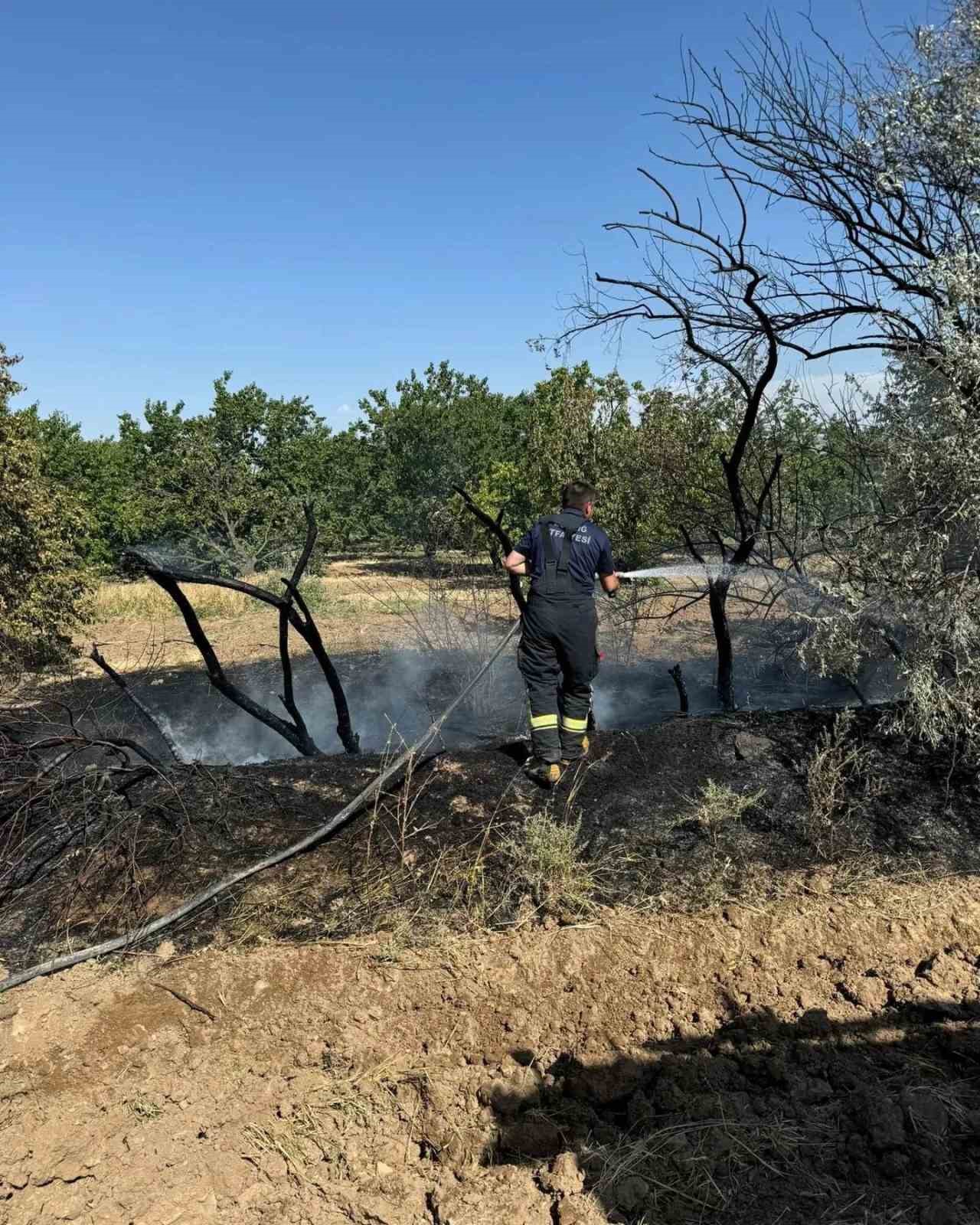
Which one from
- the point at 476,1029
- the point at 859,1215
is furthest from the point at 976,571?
the point at 476,1029

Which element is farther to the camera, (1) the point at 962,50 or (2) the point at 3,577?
(2) the point at 3,577

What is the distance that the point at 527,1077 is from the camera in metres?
2.51

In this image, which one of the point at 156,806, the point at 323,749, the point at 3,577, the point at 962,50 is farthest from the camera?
the point at 3,577

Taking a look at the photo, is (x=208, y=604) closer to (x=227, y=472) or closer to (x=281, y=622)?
(x=227, y=472)

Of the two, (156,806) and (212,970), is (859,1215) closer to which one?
(212,970)

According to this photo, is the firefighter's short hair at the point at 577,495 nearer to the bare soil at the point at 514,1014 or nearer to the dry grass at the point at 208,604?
the bare soil at the point at 514,1014

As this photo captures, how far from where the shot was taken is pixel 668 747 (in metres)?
4.51

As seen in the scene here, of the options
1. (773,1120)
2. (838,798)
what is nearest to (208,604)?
(838,798)

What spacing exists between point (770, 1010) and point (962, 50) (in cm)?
532

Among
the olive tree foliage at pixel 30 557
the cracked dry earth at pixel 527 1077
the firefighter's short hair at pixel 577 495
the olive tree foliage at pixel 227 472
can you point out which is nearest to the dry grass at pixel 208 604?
the olive tree foliage at pixel 227 472

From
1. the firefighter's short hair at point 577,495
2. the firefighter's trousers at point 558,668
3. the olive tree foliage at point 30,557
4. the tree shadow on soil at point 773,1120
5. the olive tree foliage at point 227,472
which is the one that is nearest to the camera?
the tree shadow on soil at point 773,1120

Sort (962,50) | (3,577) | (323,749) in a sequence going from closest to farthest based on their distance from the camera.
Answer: (962,50) < (323,749) < (3,577)

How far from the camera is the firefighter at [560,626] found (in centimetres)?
436

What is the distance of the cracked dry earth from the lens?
208cm
